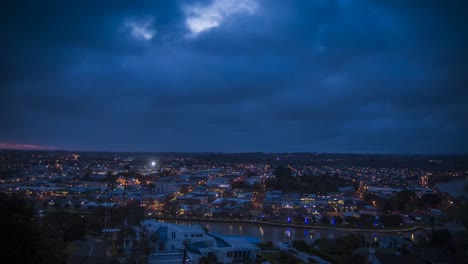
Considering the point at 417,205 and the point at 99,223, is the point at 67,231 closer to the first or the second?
the point at 99,223

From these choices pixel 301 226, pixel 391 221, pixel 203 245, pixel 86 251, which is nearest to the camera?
pixel 86 251

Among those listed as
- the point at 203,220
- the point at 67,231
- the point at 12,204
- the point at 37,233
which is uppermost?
the point at 12,204

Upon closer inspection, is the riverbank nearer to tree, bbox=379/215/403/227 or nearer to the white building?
tree, bbox=379/215/403/227

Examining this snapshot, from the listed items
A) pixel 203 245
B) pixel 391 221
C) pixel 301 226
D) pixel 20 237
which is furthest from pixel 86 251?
pixel 391 221

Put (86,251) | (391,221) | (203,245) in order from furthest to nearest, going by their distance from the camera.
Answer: (391,221) < (203,245) < (86,251)

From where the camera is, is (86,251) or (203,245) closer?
(86,251)

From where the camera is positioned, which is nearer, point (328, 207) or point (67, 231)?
point (67, 231)

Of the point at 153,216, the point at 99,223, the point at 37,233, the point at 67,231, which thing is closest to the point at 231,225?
the point at 153,216

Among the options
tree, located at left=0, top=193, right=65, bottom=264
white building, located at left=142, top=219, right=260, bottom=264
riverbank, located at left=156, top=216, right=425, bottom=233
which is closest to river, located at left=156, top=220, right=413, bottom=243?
riverbank, located at left=156, top=216, right=425, bottom=233

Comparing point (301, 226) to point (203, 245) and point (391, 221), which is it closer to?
point (391, 221)
